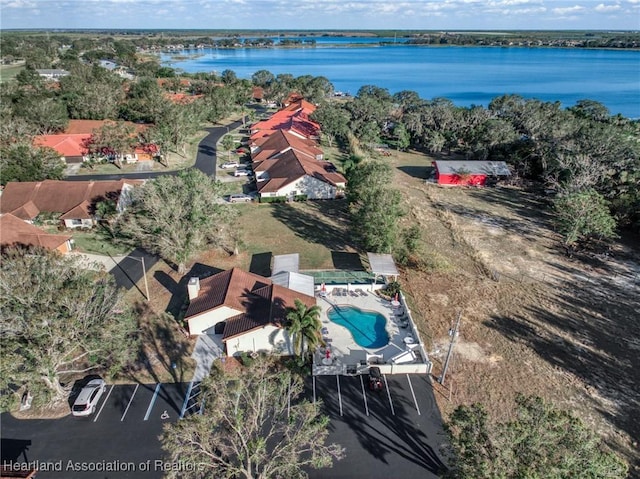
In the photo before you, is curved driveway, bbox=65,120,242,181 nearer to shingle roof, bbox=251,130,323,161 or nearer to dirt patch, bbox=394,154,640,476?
shingle roof, bbox=251,130,323,161

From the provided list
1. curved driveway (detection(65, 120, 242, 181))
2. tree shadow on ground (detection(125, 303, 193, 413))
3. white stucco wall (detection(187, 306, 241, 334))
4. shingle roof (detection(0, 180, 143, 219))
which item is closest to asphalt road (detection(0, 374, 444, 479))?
tree shadow on ground (detection(125, 303, 193, 413))

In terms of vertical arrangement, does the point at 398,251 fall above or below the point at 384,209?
below

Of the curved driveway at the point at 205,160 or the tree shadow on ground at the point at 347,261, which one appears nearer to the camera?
the tree shadow on ground at the point at 347,261

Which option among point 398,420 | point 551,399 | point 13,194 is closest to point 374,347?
point 398,420

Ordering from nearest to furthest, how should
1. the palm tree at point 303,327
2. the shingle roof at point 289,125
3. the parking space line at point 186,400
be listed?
the parking space line at point 186,400
the palm tree at point 303,327
the shingle roof at point 289,125

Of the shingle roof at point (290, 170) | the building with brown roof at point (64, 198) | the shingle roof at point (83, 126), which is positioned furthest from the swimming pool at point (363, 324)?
the shingle roof at point (83, 126)

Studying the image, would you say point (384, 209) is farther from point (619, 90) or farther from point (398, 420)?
point (619, 90)

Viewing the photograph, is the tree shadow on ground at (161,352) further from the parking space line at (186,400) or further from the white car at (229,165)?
the white car at (229,165)
